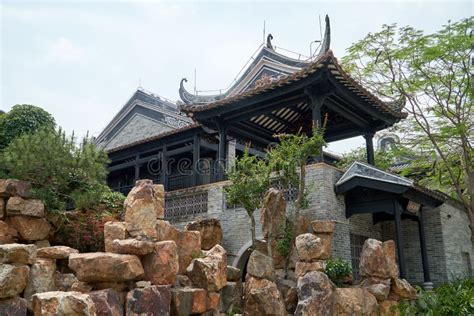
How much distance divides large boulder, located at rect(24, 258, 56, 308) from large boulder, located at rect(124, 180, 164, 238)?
→ 1420mm

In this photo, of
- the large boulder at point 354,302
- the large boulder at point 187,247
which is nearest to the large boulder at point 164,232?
the large boulder at point 187,247

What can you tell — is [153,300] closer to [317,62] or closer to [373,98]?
[317,62]

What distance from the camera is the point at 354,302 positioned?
6895mm

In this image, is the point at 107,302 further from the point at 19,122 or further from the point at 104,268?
the point at 19,122

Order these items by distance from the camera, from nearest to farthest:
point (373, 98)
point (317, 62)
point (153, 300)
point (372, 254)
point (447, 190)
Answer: point (153, 300) < point (372, 254) < point (317, 62) < point (373, 98) < point (447, 190)

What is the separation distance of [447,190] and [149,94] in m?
13.0

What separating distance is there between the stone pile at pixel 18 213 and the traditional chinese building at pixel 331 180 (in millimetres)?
4333

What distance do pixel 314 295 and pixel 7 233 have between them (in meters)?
5.15

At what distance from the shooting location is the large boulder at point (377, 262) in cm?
732

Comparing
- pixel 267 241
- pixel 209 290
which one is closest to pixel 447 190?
pixel 267 241

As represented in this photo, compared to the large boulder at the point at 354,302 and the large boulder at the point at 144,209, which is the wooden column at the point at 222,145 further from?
the large boulder at the point at 354,302

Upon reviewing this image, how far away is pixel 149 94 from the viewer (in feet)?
67.6

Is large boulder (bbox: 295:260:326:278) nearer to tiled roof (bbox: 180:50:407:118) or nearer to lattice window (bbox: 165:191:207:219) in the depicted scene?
tiled roof (bbox: 180:50:407:118)

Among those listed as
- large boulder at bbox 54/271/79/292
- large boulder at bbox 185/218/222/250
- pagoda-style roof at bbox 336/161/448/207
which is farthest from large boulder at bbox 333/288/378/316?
large boulder at bbox 54/271/79/292
